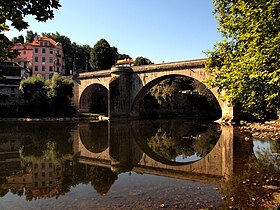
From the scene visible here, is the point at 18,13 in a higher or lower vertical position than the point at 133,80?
lower

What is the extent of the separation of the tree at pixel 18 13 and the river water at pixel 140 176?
477 cm

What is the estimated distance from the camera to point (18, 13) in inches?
185

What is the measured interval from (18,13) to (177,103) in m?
53.7

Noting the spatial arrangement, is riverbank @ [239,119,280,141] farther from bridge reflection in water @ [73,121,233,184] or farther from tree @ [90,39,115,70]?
tree @ [90,39,115,70]

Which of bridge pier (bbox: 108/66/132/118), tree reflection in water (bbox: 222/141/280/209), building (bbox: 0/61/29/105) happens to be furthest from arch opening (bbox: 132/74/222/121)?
tree reflection in water (bbox: 222/141/280/209)

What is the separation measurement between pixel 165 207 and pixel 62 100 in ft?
129

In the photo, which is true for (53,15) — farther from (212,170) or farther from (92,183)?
(212,170)

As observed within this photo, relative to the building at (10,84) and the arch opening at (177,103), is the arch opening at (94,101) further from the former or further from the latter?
the building at (10,84)

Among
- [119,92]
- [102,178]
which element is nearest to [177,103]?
[119,92]

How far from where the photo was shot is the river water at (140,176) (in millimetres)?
7781

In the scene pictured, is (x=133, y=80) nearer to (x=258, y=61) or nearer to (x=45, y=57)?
(x=45, y=57)

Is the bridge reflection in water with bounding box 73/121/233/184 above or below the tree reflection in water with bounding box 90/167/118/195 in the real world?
above

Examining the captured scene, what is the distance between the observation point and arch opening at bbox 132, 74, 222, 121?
5294 centimetres

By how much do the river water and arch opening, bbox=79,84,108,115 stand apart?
38.9m
